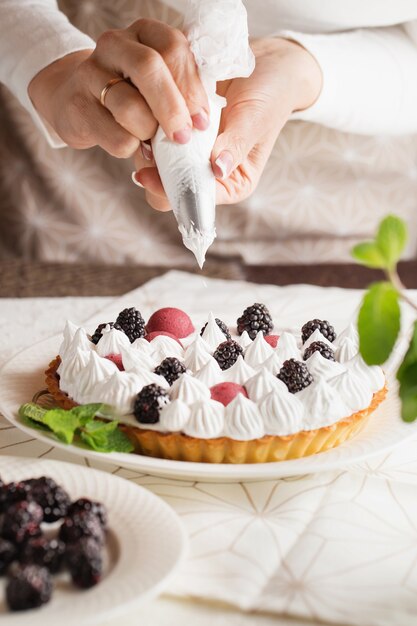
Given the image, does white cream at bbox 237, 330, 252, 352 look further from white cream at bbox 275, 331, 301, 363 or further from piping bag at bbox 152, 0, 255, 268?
piping bag at bbox 152, 0, 255, 268

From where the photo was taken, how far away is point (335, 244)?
2.84 meters

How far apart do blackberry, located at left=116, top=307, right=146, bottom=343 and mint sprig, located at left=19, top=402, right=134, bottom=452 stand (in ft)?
0.97

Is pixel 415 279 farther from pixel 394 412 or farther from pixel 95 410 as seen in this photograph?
pixel 95 410

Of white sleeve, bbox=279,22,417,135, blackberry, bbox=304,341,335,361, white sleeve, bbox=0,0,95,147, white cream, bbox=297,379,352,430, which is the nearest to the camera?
white cream, bbox=297,379,352,430

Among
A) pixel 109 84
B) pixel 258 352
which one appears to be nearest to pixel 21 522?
pixel 258 352

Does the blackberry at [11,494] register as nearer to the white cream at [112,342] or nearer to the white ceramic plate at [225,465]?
the white ceramic plate at [225,465]

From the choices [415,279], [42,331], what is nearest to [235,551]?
[42,331]

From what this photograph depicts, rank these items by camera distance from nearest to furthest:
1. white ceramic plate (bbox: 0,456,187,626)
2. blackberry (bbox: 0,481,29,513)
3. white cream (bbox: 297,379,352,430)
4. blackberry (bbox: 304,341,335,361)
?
white ceramic plate (bbox: 0,456,187,626) → blackberry (bbox: 0,481,29,513) → white cream (bbox: 297,379,352,430) → blackberry (bbox: 304,341,335,361)

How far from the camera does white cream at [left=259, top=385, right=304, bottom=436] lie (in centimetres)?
116

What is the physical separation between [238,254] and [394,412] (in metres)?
1.53

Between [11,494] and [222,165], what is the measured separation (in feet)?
Answer: 2.19

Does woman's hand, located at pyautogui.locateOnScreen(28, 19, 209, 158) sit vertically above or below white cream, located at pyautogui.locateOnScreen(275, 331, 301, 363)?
above

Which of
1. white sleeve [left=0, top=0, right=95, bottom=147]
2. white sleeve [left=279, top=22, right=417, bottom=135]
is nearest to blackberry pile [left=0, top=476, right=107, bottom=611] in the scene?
white sleeve [left=0, top=0, right=95, bottom=147]

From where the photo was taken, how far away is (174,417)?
1.16 meters
